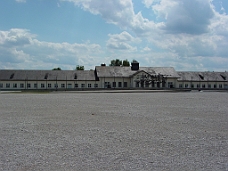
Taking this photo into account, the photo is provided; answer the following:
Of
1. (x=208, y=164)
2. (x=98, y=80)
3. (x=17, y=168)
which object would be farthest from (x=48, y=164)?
(x=98, y=80)

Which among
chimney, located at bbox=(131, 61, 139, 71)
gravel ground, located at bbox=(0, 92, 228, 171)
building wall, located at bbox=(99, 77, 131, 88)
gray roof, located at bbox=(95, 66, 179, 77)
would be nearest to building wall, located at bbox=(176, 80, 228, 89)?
gray roof, located at bbox=(95, 66, 179, 77)

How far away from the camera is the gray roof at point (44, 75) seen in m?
60.5

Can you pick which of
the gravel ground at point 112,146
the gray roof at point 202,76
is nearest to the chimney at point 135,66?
the gray roof at point 202,76

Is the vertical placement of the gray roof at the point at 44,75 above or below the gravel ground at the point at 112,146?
above

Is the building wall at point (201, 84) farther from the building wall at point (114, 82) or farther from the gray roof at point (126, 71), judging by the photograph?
the building wall at point (114, 82)

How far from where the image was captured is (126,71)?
65.8 meters

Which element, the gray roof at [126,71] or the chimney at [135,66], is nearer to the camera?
the gray roof at [126,71]

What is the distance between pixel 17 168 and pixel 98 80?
190 feet

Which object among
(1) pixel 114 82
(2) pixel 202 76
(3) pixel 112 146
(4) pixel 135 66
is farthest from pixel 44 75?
(3) pixel 112 146

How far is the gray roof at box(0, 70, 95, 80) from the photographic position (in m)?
60.5

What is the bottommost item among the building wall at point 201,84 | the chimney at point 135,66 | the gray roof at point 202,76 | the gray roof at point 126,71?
the building wall at point 201,84

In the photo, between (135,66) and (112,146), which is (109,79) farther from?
(112,146)

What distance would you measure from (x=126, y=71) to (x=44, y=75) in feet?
60.9

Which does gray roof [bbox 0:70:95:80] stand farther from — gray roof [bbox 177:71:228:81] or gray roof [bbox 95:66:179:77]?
gray roof [bbox 177:71:228:81]
